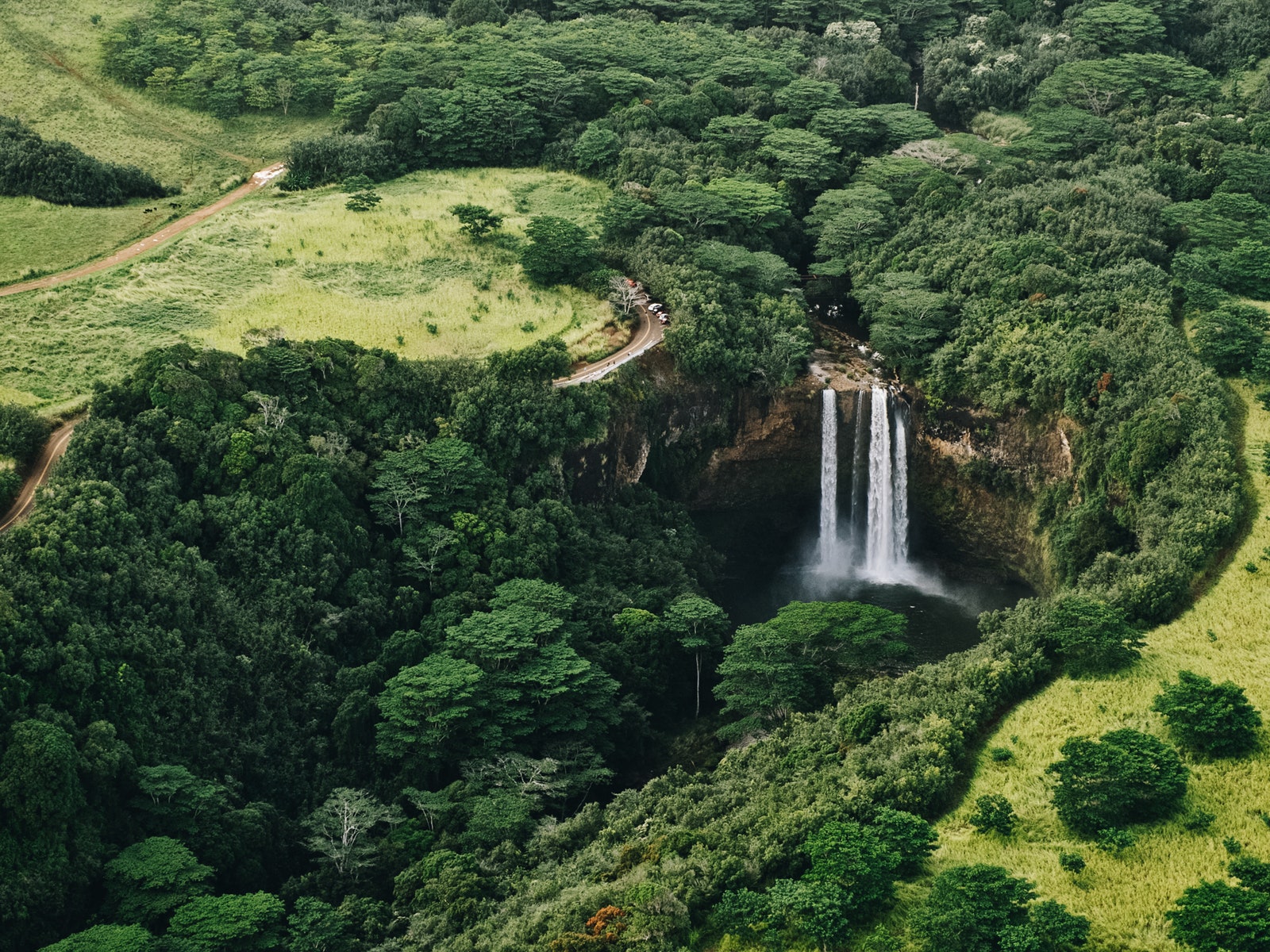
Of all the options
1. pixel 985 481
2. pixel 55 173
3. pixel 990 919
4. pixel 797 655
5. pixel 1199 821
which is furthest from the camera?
pixel 55 173

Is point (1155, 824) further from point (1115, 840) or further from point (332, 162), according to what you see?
point (332, 162)

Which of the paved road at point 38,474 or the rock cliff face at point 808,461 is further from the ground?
the paved road at point 38,474

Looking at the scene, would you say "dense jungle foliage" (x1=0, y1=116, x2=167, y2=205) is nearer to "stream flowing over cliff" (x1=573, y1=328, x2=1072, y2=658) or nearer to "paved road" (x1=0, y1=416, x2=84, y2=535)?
"paved road" (x1=0, y1=416, x2=84, y2=535)

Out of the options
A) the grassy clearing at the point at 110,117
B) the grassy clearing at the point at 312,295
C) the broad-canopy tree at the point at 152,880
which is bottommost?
the broad-canopy tree at the point at 152,880

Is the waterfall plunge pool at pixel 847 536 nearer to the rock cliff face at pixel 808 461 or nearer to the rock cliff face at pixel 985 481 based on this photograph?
the rock cliff face at pixel 808 461

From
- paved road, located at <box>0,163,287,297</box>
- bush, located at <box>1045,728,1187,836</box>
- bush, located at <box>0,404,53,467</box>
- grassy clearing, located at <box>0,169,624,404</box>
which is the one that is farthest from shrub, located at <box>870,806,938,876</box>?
paved road, located at <box>0,163,287,297</box>

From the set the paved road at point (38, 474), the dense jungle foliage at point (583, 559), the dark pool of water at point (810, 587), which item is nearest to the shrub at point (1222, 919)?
the dense jungle foliage at point (583, 559)

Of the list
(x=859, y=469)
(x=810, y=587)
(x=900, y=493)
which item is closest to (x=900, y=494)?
(x=900, y=493)
